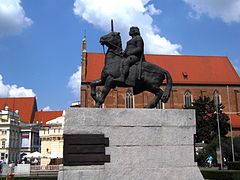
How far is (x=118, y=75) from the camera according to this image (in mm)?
9336

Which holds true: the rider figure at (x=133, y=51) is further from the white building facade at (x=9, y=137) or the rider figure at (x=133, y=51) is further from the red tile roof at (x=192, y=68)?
the white building facade at (x=9, y=137)

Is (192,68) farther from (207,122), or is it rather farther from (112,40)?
(112,40)

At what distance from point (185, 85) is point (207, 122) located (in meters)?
15.7

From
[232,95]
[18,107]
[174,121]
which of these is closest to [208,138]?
[232,95]

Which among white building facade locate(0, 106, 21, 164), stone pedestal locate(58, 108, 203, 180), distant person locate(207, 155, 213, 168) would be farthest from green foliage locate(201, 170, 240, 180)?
white building facade locate(0, 106, 21, 164)

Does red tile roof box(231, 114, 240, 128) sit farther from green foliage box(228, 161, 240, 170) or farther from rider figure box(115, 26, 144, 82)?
rider figure box(115, 26, 144, 82)

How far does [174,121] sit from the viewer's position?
8.94m

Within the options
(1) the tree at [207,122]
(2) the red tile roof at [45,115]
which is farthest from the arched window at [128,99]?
(2) the red tile roof at [45,115]

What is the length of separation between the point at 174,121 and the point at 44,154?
127ft

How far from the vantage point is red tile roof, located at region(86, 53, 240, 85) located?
58.7 meters

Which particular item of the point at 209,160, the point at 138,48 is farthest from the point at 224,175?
the point at 209,160

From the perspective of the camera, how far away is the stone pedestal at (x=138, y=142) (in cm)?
829

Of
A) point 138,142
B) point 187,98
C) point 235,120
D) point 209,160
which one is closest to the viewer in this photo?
point 138,142

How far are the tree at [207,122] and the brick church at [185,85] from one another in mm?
8786
